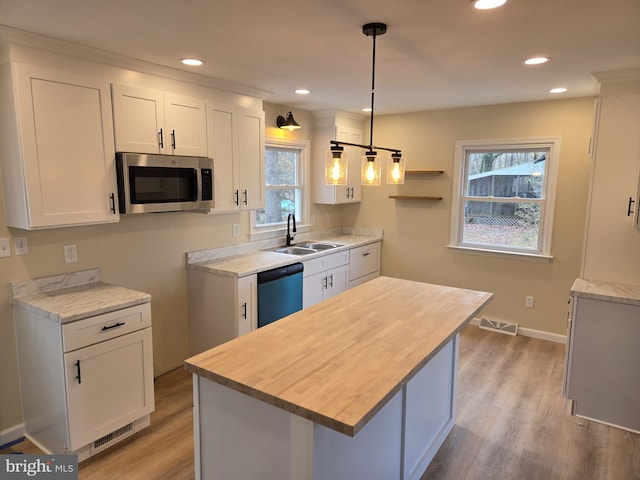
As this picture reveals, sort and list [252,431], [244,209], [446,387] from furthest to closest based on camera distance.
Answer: [244,209] → [446,387] → [252,431]

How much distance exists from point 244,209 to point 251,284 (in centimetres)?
70

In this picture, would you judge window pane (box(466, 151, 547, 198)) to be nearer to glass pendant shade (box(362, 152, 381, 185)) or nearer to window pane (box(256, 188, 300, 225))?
window pane (box(256, 188, 300, 225))

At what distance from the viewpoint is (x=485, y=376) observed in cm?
352

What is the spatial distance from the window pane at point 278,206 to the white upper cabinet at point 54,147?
1827mm

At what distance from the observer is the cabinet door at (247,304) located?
130 inches

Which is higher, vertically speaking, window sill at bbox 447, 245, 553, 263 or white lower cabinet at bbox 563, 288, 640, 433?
window sill at bbox 447, 245, 553, 263

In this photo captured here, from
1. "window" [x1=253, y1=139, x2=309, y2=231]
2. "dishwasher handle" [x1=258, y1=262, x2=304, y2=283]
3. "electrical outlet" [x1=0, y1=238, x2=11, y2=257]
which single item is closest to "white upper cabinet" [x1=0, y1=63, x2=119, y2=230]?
"electrical outlet" [x1=0, y1=238, x2=11, y2=257]

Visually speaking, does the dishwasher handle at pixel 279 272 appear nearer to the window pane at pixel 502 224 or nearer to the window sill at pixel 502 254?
the window sill at pixel 502 254

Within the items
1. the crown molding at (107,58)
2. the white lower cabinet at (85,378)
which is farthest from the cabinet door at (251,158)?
the white lower cabinet at (85,378)

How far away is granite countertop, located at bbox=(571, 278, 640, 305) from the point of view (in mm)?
2740

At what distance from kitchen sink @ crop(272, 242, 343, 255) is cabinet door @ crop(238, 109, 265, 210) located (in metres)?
0.70

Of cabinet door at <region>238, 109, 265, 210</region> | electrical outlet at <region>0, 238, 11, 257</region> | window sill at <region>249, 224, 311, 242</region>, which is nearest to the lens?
electrical outlet at <region>0, 238, 11, 257</region>

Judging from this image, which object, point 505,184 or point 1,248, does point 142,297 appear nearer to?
point 1,248

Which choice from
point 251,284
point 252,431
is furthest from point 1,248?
point 252,431
